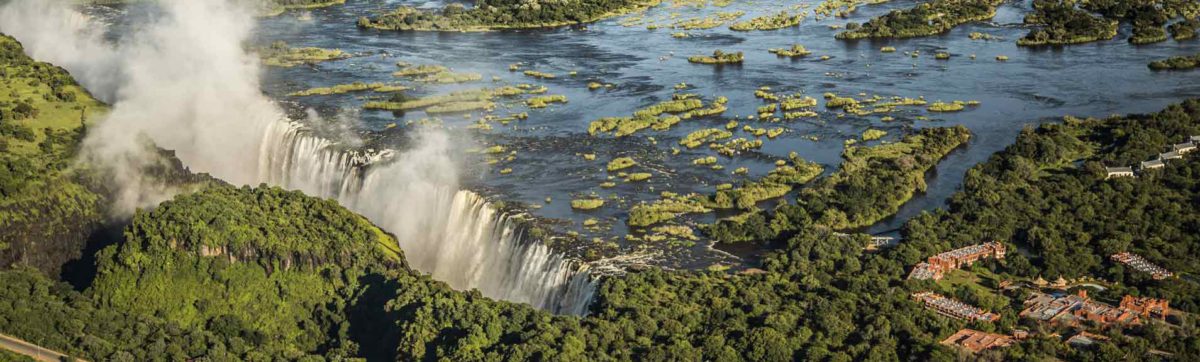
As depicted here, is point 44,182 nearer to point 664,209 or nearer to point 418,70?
point 664,209

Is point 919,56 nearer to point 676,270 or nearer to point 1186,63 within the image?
point 1186,63

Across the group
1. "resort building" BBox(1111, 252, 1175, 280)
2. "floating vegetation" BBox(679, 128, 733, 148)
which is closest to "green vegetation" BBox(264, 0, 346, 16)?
"floating vegetation" BBox(679, 128, 733, 148)

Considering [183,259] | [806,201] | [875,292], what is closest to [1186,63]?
[806,201]

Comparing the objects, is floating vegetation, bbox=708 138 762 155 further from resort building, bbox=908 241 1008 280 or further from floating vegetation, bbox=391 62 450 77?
floating vegetation, bbox=391 62 450 77

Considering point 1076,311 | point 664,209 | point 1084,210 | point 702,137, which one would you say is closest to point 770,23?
point 702,137

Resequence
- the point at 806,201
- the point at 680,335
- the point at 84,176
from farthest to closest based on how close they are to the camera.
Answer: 1. the point at 84,176
2. the point at 806,201
3. the point at 680,335
